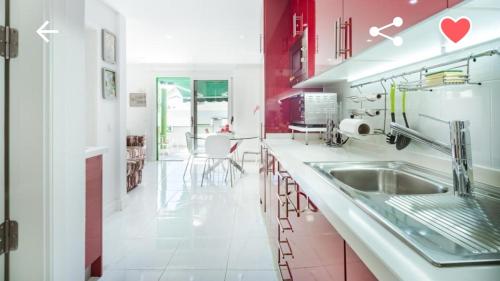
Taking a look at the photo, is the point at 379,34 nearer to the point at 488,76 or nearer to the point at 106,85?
the point at 488,76

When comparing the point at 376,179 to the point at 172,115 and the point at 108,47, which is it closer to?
the point at 108,47

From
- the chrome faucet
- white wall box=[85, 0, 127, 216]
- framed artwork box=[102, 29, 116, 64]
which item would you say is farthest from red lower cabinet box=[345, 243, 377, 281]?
framed artwork box=[102, 29, 116, 64]

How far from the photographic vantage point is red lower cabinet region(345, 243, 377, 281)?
1.70ft

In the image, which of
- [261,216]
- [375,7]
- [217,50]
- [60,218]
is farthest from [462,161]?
[217,50]

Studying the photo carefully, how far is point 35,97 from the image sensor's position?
4.05 feet

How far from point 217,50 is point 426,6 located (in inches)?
206

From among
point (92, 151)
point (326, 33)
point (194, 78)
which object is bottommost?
point (92, 151)

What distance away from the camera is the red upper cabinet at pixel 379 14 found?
2.60ft

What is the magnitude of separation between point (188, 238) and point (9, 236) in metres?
1.45

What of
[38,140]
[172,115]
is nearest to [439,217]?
[38,140]

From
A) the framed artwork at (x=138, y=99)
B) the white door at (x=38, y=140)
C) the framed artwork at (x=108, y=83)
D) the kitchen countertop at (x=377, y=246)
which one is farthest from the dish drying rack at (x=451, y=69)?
the framed artwork at (x=138, y=99)

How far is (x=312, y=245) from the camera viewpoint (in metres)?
0.91

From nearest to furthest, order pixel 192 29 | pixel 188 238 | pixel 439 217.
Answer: pixel 439 217 < pixel 188 238 < pixel 192 29

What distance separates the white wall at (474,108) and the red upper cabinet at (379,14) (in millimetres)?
362
